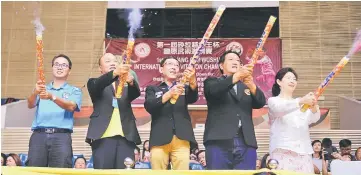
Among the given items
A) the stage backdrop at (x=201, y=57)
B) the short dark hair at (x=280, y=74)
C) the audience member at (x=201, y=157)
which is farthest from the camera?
the stage backdrop at (x=201, y=57)

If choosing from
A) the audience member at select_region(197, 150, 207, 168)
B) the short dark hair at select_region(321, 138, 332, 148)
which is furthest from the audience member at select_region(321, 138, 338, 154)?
the audience member at select_region(197, 150, 207, 168)

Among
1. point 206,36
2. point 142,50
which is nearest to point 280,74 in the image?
point 206,36

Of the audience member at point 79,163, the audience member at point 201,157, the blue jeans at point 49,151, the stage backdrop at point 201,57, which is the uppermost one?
the stage backdrop at point 201,57

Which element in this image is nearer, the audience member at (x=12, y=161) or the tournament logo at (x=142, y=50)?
the audience member at (x=12, y=161)

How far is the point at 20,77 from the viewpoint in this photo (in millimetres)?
7547

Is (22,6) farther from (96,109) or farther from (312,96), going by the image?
(312,96)

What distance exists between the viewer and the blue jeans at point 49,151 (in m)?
3.14

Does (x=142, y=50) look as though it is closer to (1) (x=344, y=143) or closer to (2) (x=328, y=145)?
(2) (x=328, y=145)

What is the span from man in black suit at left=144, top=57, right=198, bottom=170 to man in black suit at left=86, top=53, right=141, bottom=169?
0.46ft

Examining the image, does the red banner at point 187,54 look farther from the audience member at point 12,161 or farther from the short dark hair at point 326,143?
the audience member at point 12,161

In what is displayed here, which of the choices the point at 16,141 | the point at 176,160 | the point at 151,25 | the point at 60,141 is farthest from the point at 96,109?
the point at 151,25

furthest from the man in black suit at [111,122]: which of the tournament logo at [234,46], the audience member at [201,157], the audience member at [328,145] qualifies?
the tournament logo at [234,46]

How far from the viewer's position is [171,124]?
3.12 metres

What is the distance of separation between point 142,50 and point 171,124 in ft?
14.0
